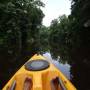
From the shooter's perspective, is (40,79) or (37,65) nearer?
(40,79)

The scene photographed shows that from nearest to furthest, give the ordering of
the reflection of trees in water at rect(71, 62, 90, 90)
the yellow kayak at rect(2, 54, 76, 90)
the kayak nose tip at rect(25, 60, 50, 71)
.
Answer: the yellow kayak at rect(2, 54, 76, 90) < the kayak nose tip at rect(25, 60, 50, 71) < the reflection of trees in water at rect(71, 62, 90, 90)

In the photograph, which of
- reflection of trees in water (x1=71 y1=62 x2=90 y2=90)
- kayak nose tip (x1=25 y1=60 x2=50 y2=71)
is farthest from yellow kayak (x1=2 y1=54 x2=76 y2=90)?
reflection of trees in water (x1=71 y1=62 x2=90 y2=90)

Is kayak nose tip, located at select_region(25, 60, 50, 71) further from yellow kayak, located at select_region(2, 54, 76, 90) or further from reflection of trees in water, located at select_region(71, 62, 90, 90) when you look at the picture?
reflection of trees in water, located at select_region(71, 62, 90, 90)

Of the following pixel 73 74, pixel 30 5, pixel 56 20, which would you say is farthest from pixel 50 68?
pixel 56 20

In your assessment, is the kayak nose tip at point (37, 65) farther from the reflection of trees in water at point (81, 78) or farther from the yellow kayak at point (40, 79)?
the reflection of trees in water at point (81, 78)

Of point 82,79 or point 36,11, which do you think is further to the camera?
point 36,11

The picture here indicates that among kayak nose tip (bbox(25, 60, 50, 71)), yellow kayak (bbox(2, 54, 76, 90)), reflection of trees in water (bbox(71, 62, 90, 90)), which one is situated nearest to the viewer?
yellow kayak (bbox(2, 54, 76, 90))

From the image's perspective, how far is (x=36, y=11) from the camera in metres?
36.6

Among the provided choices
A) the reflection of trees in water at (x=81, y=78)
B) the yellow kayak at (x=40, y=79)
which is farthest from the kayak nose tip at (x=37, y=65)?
the reflection of trees in water at (x=81, y=78)

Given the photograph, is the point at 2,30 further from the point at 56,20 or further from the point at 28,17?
the point at 56,20

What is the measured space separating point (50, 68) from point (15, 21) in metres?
19.4

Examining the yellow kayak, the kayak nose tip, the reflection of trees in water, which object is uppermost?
the kayak nose tip

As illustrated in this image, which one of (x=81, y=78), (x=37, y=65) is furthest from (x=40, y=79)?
(x=81, y=78)

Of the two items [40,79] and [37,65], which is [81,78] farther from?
[40,79]
